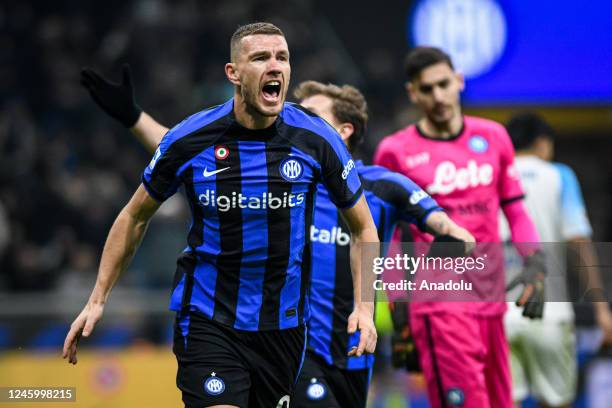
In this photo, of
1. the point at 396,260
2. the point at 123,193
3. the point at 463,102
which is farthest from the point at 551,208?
the point at 123,193

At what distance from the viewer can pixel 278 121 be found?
178 inches

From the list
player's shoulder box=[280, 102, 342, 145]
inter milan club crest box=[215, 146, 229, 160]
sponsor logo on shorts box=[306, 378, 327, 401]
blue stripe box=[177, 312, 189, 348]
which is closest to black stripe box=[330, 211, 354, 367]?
sponsor logo on shorts box=[306, 378, 327, 401]

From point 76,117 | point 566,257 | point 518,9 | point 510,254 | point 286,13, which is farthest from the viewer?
point 286,13

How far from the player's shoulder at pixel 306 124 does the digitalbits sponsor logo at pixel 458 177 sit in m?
1.49

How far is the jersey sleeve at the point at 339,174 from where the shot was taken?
4492 millimetres

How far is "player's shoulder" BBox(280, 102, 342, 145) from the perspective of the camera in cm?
452

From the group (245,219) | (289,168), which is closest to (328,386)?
(245,219)

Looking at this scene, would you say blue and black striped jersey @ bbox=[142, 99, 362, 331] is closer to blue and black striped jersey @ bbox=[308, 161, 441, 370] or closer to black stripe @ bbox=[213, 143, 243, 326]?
black stripe @ bbox=[213, 143, 243, 326]

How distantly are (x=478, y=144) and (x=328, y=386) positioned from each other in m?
1.72

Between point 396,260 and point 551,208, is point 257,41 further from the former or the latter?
point 551,208

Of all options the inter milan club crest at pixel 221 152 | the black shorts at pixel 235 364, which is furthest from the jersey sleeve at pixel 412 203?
the inter milan club crest at pixel 221 152

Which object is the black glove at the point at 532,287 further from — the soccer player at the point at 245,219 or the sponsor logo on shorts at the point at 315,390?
the soccer player at the point at 245,219

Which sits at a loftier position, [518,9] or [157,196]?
[518,9]

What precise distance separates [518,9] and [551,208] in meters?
5.31
